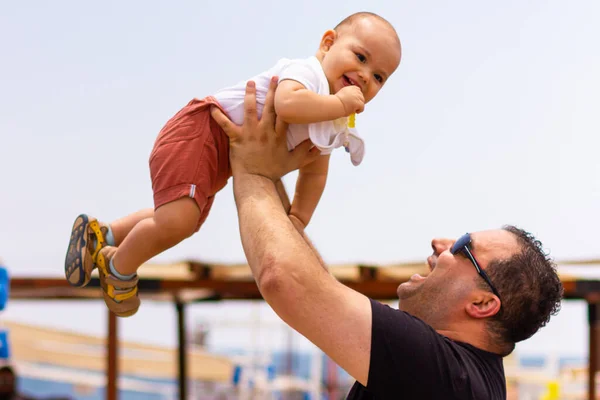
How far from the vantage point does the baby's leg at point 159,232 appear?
2385 millimetres

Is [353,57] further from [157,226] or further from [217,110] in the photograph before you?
[157,226]

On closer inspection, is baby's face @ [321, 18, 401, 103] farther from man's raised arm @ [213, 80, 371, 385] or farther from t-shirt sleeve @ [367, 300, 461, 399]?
t-shirt sleeve @ [367, 300, 461, 399]

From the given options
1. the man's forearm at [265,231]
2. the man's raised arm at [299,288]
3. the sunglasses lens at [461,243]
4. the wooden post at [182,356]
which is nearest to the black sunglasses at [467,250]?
the sunglasses lens at [461,243]

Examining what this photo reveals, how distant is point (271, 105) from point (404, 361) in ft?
2.73

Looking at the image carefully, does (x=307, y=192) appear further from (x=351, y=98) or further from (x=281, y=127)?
(x=351, y=98)

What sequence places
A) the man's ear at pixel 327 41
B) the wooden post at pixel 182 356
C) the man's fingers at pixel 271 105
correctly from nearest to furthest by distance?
the man's fingers at pixel 271 105 < the man's ear at pixel 327 41 < the wooden post at pixel 182 356

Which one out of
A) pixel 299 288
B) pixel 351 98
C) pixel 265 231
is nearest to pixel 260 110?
pixel 351 98

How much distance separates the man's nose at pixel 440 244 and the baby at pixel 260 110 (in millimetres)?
385

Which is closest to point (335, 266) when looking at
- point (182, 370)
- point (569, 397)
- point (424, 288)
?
point (182, 370)

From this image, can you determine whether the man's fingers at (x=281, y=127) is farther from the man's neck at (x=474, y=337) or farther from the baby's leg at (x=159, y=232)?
the man's neck at (x=474, y=337)

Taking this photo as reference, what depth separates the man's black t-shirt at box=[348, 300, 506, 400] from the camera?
2.22m

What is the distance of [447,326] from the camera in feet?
8.24

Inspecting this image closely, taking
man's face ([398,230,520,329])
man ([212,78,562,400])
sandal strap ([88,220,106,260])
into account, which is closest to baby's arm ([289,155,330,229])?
man ([212,78,562,400])

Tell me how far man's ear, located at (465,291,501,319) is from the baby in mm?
564
